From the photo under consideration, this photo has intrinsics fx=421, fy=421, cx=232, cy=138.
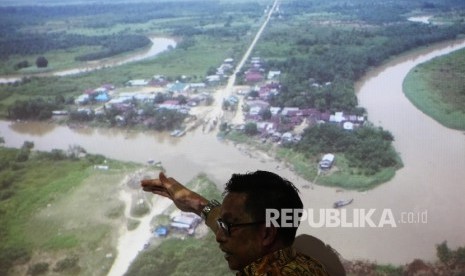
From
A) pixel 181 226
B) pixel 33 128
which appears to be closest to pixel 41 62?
pixel 33 128

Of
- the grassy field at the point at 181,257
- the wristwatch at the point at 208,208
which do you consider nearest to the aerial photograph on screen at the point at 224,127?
the grassy field at the point at 181,257

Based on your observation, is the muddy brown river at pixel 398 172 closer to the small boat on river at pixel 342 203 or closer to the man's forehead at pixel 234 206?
the small boat on river at pixel 342 203

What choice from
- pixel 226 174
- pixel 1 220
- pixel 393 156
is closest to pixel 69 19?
pixel 1 220

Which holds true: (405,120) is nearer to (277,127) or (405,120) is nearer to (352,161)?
(352,161)

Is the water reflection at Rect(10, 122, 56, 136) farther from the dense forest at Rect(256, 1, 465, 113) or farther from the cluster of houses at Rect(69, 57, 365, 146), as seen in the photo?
the dense forest at Rect(256, 1, 465, 113)

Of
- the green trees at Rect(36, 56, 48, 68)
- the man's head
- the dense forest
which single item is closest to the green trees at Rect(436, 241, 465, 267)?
the dense forest

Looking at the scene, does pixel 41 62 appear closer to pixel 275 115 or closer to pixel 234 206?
pixel 275 115

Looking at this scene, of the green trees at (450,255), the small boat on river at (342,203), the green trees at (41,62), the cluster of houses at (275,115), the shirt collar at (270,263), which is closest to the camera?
the shirt collar at (270,263)

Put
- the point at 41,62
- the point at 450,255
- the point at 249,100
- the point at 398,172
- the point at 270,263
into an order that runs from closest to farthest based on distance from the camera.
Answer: the point at 270,263
the point at 450,255
the point at 398,172
the point at 249,100
the point at 41,62
